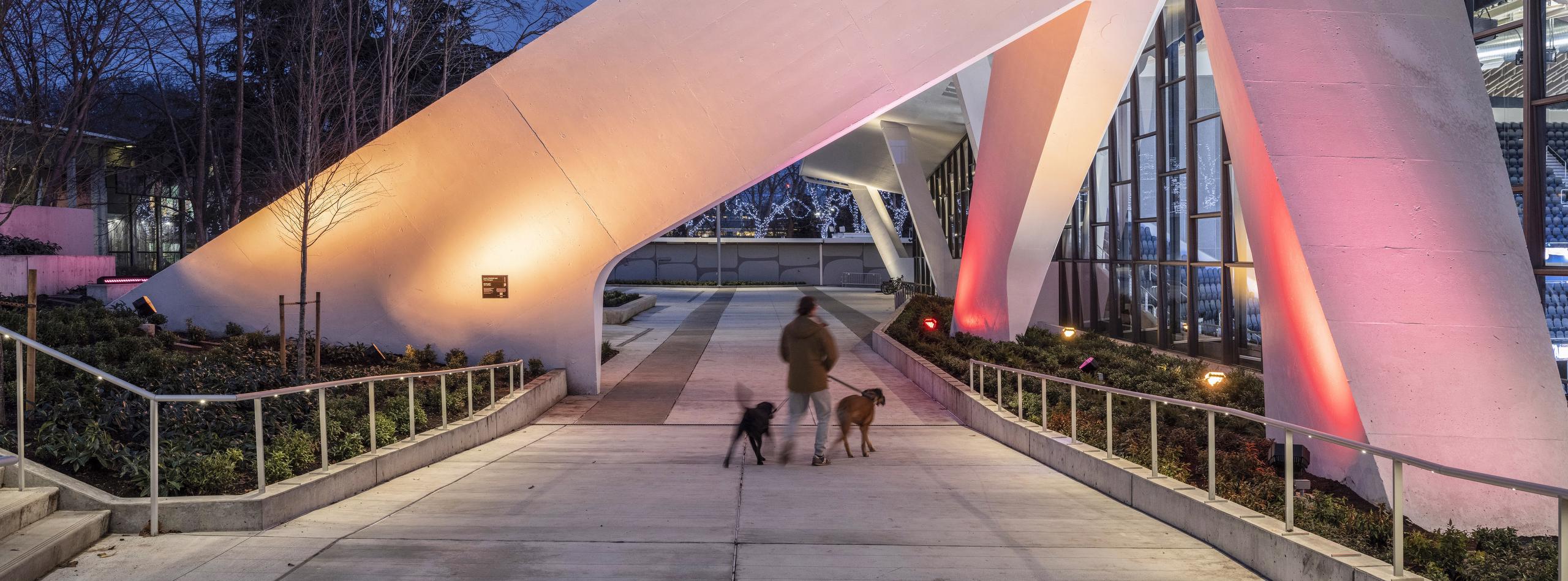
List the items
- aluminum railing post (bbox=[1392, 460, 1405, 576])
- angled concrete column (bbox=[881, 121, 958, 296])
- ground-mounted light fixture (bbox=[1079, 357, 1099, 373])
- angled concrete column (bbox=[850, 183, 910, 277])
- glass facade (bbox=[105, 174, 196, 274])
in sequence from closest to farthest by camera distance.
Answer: aluminum railing post (bbox=[1392, 460, 1405, 576])
ground-mounted light fixture (bbox=[1079, 357, 1099, 373])
glass facade (bbox=[105, 174, 196, 274])
angled concrete column (bbox=[881, 121, 958, 296])
angled concrete column (bbox=[850, 183, 910, 277])

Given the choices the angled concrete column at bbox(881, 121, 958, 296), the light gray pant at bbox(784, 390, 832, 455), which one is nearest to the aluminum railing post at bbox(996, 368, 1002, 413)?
the light gray pant at bbox(784, 390, 832, 455)

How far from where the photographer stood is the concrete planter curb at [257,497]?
6172mm

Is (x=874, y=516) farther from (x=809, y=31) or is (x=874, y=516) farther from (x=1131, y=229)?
(x=1131, y=229)

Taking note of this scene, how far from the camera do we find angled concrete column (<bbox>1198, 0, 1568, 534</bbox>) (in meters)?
7.60

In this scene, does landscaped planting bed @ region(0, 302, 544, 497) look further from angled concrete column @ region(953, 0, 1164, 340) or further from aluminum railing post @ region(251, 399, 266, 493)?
angled concrete column @ region(953, 0, 1164, 340)

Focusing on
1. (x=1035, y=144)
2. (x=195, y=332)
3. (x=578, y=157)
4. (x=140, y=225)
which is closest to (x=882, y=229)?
(x=140, y=225)

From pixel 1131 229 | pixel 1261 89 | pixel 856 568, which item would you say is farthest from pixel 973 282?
pixel 856 568

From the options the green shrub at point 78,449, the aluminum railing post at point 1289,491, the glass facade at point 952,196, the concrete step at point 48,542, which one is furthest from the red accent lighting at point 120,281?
the glass facade at point 952,196

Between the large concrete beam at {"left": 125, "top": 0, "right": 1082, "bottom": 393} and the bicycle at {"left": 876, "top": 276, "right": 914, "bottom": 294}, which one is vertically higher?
the large concrete beam at {"left": 125, "top": 0, "right": 1082, "bottom": 393}

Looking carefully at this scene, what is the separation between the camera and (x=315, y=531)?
6.33 meters

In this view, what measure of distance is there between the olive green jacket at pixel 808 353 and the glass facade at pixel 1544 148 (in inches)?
242

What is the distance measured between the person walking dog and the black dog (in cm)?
23

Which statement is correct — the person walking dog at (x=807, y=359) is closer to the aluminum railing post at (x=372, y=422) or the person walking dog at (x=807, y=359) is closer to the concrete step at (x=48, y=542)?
the aluminum railing post at (x=372, y=422)

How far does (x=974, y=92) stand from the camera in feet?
82.5
